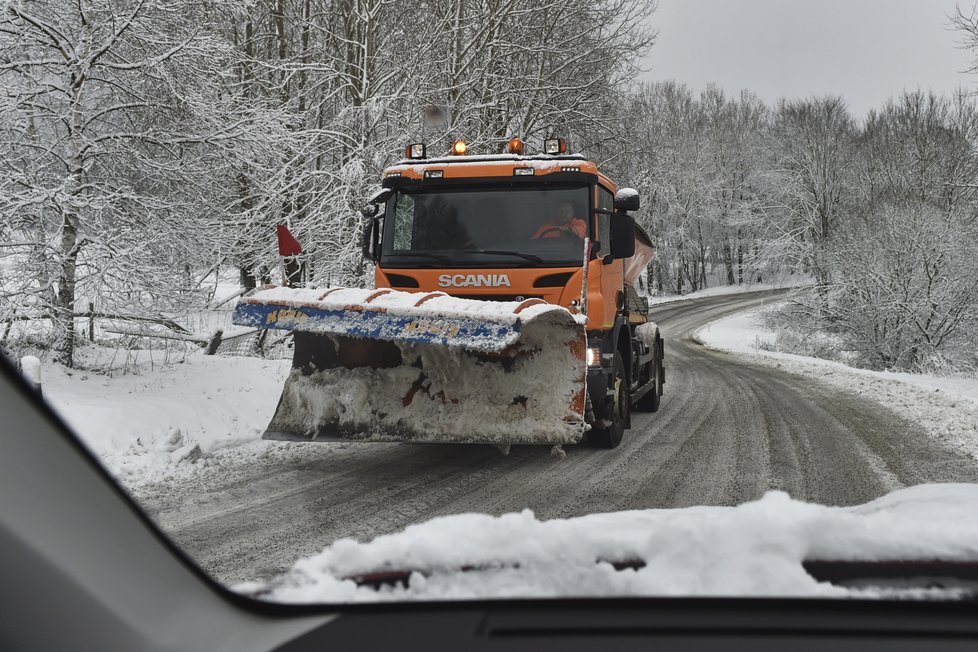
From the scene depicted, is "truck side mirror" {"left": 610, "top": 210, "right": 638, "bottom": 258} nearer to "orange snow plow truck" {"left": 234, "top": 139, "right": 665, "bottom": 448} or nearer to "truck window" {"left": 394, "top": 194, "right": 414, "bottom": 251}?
"orange snow plow truck" {"left": 234, "top": 139, "right": 665, "bottom": 448}

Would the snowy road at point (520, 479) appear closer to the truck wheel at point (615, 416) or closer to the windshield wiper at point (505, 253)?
the truck wheel at point (615, 416)

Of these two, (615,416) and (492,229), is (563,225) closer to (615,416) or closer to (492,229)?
(492,229)

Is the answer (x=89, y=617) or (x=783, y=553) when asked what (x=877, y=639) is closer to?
(x=783, y=553)

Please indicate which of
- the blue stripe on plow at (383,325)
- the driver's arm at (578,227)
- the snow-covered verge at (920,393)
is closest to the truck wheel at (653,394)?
the snow-covered verge at (920,393)

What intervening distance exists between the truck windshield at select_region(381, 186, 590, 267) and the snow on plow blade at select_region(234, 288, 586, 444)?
0.99 meters

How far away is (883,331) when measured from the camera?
22.6 meters

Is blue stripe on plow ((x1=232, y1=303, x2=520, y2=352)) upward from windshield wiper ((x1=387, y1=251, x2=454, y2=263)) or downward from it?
downward

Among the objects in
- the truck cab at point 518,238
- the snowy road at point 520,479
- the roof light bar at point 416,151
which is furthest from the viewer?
the roof light bar at point 416,151

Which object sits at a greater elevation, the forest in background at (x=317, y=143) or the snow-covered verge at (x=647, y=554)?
the forest in background at (x=317, y=143)

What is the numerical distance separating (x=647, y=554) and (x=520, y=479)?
3974 millimetres

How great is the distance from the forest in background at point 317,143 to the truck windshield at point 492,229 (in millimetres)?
3240

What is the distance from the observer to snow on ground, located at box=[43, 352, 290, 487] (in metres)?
Result: 5.55

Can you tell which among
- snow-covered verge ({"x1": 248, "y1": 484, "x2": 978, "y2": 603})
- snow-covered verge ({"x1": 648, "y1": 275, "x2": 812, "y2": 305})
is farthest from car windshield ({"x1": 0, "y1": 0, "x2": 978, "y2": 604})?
snow-covered verge ({"x1": 648, "y1": 275, "x2": 812, "y2": 305})

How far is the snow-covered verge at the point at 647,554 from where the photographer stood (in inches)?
52.0
